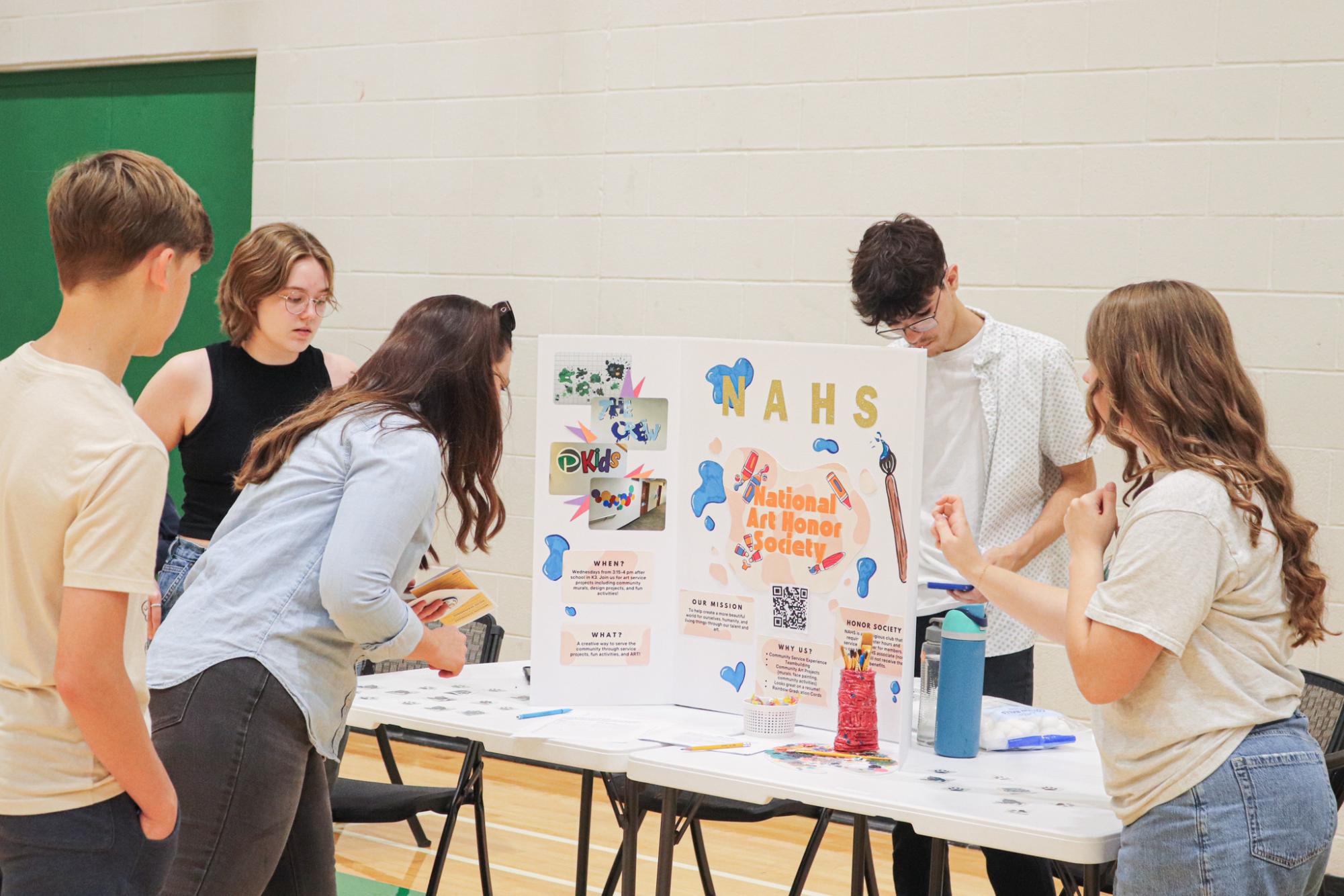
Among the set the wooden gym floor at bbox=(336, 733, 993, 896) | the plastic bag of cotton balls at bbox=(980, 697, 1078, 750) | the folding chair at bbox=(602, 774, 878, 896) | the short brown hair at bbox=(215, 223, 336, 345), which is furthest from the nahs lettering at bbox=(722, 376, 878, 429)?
the wooden gym floor at bbox=(336, 733, 993, 896)

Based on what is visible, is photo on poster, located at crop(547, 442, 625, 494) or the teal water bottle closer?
→ the teal water bottle

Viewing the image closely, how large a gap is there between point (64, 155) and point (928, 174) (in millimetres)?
3931

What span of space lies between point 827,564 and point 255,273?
1.62m

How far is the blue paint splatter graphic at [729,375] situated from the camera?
7.61 ft

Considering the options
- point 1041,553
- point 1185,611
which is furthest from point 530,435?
point 1185,611

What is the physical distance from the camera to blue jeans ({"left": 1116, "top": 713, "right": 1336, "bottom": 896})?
5.38 ft

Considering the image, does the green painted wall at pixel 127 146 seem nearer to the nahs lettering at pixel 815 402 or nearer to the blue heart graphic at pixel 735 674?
the nahs lettering at pixel 815 402

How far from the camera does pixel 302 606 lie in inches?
72.2

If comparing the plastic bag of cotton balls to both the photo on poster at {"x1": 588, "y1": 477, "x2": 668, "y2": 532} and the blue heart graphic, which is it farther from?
the photo on poster at {"x1": 588, "y1": 477, "x2": 668, "y2": 532}

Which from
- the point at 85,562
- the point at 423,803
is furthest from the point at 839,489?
the point at 85,562

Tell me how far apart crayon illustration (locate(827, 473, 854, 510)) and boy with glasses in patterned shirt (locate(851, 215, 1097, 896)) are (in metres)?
0.47

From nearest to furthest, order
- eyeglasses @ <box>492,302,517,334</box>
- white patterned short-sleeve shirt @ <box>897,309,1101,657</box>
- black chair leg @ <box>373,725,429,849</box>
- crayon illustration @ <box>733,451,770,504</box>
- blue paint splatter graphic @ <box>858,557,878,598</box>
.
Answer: eyeglasses @ <box>492,302,517,334</box> → blue paint splatter graphic @ <box>858,557,878,598</box> → crayon illustration @ <box>733,451,770,504</box> → white patterned short-sleeve shirt @ <box>897,309,1101,657</box> → black chair leg @ <box>373,725,429,849</box>

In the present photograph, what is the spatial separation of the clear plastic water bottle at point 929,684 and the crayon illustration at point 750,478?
387mm

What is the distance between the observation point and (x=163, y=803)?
138 centimetres
